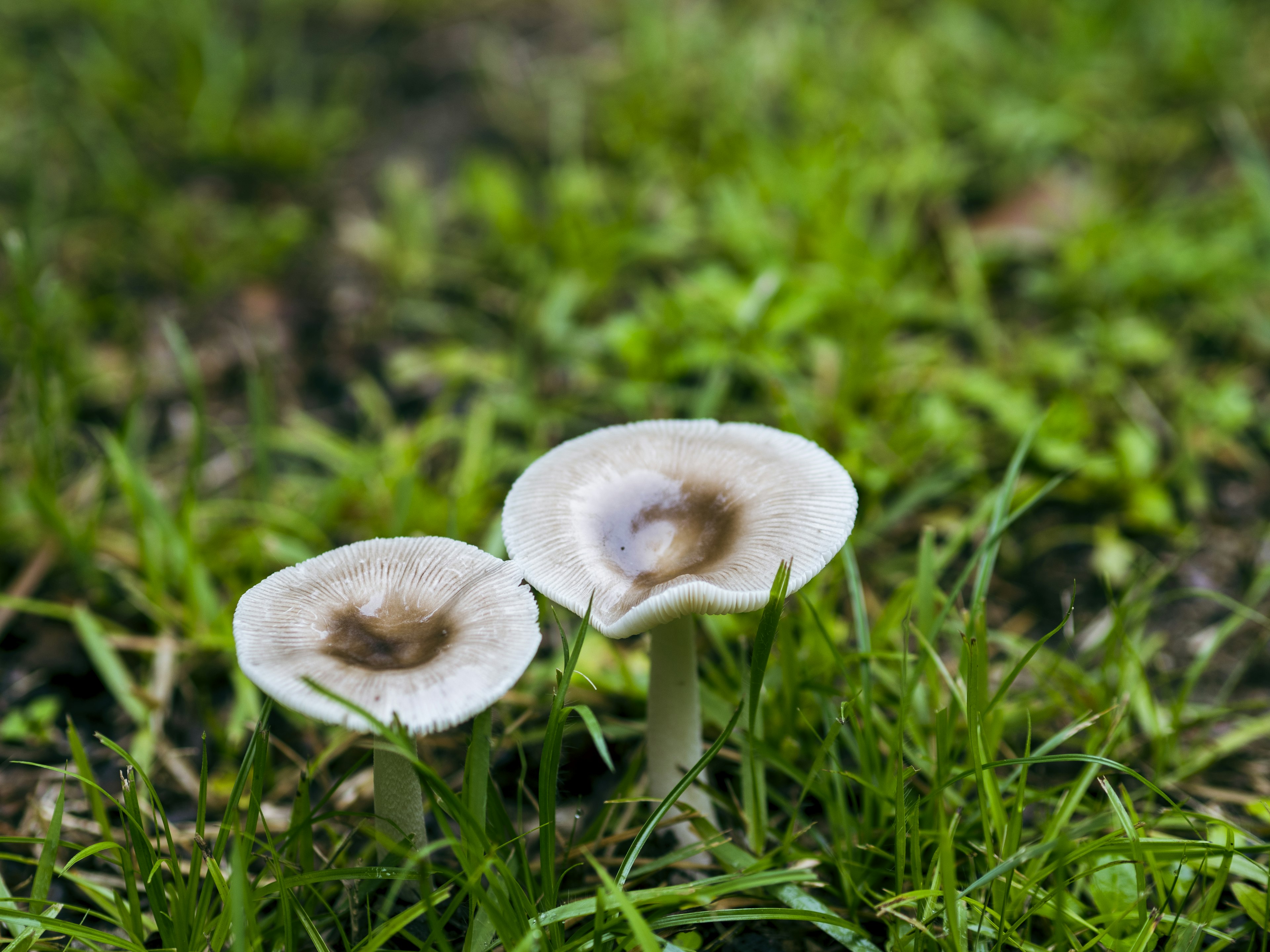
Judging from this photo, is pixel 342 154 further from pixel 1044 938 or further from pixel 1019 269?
pixel 1044 938

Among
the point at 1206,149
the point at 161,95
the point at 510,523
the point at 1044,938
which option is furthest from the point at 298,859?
the point at 1206,149

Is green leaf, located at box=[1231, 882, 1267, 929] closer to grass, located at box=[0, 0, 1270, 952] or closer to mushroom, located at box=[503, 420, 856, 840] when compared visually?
grass, located at box=[0, 0, 1270, 952]

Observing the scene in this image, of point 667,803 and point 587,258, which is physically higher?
point 587,258

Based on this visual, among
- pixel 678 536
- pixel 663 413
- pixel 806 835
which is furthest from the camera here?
pixel 663 413

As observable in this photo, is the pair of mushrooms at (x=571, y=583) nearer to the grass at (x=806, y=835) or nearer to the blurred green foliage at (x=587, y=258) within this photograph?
the grass at (x=806, y=835)

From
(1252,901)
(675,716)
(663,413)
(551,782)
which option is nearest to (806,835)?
(675,716)

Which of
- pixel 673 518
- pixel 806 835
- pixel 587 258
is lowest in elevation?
pixel 806 835

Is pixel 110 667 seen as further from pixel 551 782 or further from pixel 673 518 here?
pixel 673 518
